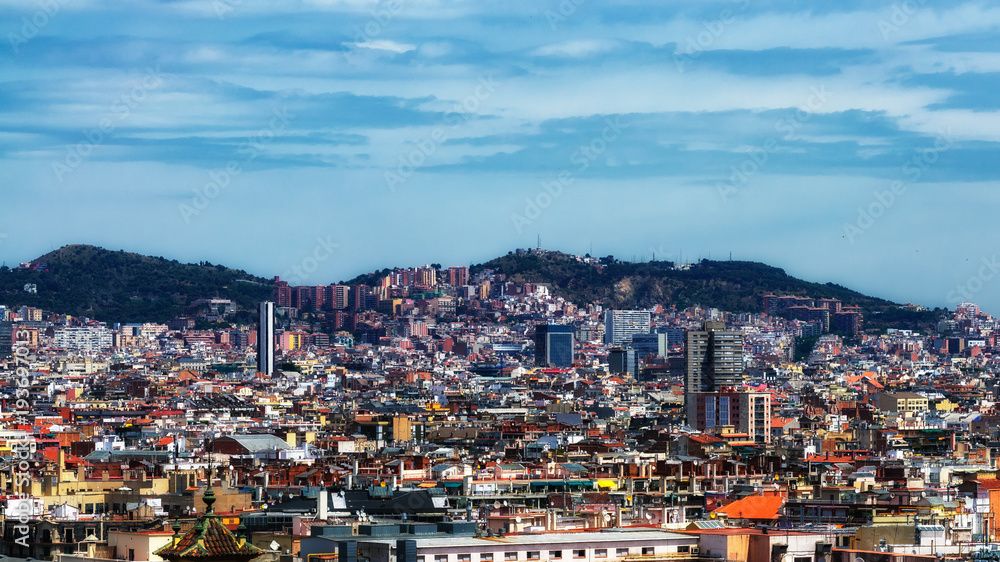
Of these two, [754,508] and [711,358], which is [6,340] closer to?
[711,358]

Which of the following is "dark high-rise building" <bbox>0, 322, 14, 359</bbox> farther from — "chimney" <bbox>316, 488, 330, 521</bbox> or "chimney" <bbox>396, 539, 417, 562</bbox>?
"chimney" <bbox>396, 539, 417, 562</bbox>

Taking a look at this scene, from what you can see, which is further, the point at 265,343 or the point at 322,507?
the point at 265,343

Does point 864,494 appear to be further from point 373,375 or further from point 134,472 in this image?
point 373,375

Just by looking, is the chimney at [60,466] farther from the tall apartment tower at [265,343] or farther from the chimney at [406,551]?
the tall apartment tower at [265,343]

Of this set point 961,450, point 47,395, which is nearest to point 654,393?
point 47,395

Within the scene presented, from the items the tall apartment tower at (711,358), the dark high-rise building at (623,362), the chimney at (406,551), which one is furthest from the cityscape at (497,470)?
the dark high-rise building at (623,362)

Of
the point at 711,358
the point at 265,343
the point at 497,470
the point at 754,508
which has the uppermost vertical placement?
the point at 265,343

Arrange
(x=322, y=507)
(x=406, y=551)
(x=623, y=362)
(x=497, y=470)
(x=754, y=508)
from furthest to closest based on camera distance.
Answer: (x=623, y=362), (x=497, y=470), (x=754, y=508), (x=322, y=507), (x=406, y=551)

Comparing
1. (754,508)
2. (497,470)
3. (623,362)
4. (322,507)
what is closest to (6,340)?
(623,362)
